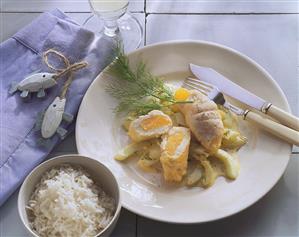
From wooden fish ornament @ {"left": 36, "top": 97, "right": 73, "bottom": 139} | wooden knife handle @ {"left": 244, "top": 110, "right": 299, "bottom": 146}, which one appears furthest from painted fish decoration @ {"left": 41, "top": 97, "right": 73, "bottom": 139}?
wooden knife handle @ {"left": 244, "top": 110, "right": 299, "bottom": 146}

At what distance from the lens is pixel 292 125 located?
93 cm

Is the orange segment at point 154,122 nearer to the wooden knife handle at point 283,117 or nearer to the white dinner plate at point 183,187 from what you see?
the white dinner plate at point 183,187

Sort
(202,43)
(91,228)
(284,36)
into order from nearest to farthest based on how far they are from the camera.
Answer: (91,228) < (202,43) < (284,36)

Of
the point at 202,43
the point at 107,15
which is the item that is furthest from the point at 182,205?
the point at 107,15

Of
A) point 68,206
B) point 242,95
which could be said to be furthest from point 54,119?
point 242,95

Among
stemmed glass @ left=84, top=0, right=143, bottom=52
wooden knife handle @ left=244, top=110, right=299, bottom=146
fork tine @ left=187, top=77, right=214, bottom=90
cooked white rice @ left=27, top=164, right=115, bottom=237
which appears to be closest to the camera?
cooked white rice @ left=27, top=164, right=115, bottom=237

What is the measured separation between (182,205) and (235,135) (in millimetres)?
174

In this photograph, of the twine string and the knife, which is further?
the twine string

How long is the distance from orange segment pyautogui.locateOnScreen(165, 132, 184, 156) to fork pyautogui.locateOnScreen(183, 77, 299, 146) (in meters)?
0.13

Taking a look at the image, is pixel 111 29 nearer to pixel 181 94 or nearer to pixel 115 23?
pixel 115 23

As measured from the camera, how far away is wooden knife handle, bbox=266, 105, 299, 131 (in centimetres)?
92

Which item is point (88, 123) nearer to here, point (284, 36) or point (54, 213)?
point (54, 213)

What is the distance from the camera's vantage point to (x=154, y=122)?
93 cm

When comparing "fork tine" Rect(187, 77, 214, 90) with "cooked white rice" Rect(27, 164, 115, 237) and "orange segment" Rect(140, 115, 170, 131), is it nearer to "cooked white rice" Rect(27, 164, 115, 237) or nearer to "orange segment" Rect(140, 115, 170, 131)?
"orange segment" Rect(140, 115, 170, 131)
